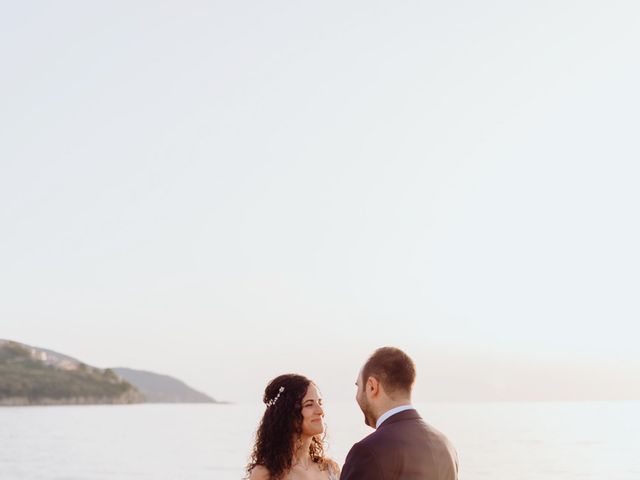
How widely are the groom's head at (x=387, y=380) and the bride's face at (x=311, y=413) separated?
2.34 m

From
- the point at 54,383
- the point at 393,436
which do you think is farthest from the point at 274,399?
the point at 54,383

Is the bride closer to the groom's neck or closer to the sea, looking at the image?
the groom's neck

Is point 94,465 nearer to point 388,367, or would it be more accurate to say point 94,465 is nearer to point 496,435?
point 496,435

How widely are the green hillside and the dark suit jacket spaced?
175616mm

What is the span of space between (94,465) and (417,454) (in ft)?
152

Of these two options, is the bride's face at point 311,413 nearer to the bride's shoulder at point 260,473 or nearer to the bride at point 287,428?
the bride at point 287,428

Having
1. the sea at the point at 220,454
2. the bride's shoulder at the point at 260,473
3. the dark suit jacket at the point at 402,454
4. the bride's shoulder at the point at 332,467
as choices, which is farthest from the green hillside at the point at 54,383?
the dark suit jacket at the point at 402,454

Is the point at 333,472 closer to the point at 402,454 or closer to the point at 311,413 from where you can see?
the point at 311,413

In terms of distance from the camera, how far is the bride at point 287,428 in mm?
6863

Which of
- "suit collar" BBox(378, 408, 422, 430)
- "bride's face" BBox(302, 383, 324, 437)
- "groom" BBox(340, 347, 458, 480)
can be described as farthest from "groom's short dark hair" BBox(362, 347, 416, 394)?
"bride's face" BBox(302, 383, 324, 437)

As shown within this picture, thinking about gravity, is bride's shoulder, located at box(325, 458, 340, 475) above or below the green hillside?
below

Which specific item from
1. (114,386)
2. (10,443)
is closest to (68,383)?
(114,386)

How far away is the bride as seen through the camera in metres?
6.86

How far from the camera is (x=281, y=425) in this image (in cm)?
688
